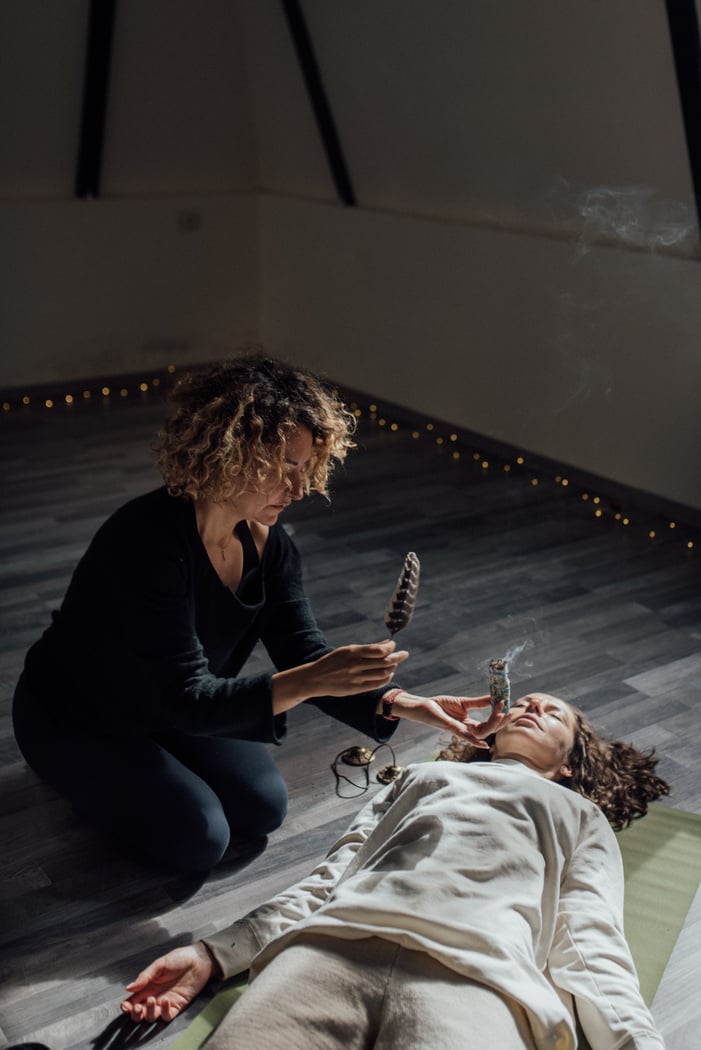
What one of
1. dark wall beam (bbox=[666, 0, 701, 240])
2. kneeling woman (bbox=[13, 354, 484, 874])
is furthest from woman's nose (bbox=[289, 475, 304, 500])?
dark wall beam (bbox=[666, 0, 701, 240])

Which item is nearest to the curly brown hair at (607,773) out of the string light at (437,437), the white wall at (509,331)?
the string light at (437,437)

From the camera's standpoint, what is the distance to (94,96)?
214 inches

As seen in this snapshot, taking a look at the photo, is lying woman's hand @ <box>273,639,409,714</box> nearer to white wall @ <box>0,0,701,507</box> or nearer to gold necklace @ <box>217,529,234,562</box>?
gold necklace @ <box>217,529,234,562</box>

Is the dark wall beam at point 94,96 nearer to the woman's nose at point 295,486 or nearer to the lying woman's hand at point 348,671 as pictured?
the woman's nose at point 295,486

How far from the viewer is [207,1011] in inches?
74.6

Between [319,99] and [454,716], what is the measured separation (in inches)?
156

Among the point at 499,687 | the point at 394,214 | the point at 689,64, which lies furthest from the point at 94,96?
the point at 499,687

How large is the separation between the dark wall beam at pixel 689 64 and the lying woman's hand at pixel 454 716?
2314 mm

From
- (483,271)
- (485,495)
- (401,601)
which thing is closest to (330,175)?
(483,271)

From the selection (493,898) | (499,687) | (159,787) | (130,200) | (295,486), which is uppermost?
(130,200)

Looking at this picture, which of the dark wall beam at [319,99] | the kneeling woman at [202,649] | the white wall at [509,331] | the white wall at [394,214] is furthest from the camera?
the dark wall beam at [319,99]

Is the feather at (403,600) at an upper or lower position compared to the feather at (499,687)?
upper

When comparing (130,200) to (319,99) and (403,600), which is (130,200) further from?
(403,600)

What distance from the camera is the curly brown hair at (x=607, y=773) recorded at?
2199 millimetres
